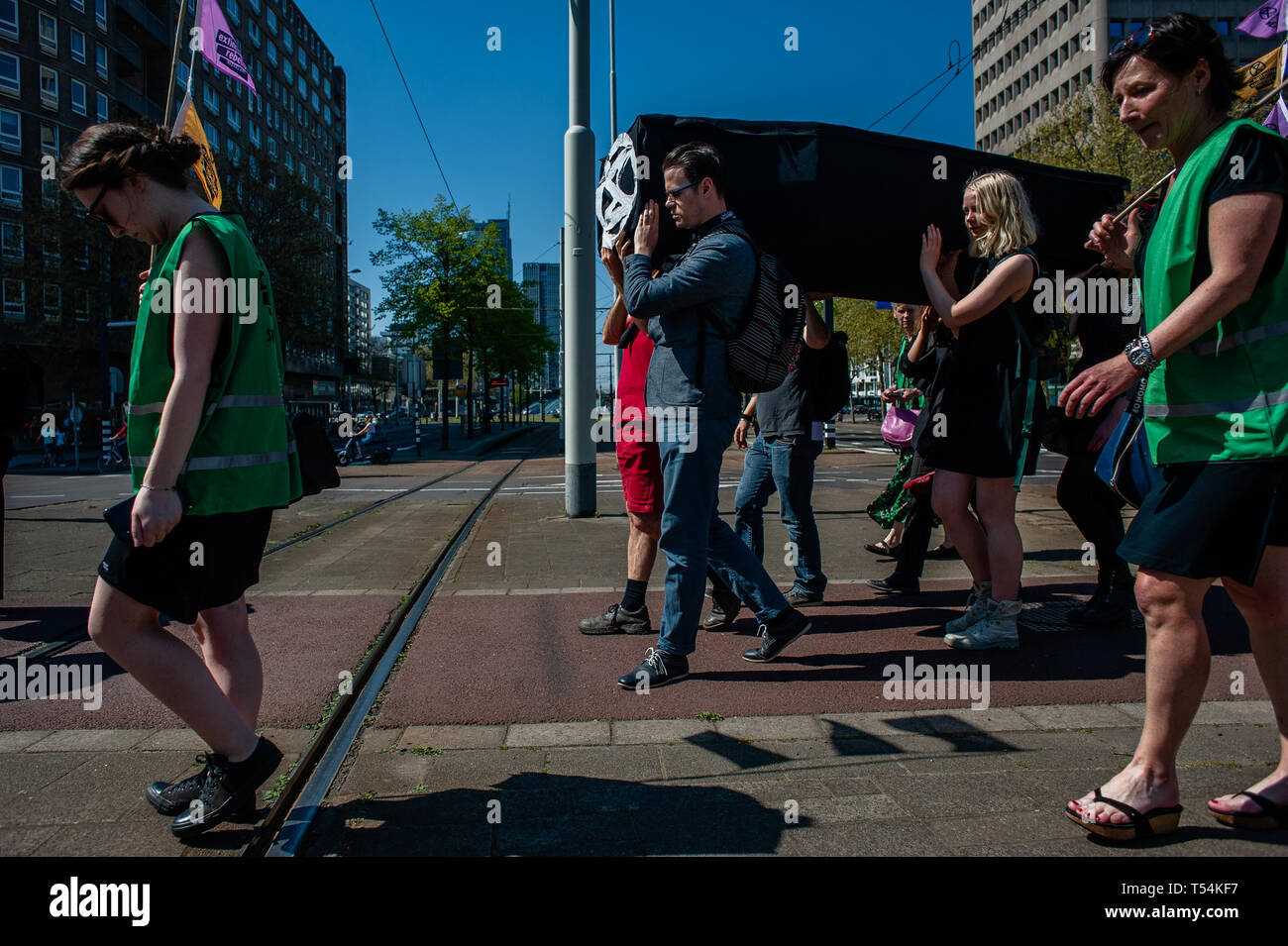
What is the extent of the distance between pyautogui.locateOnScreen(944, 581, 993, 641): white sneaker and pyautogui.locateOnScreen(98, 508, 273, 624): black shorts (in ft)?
10.4

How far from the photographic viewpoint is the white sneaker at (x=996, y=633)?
4.16 m

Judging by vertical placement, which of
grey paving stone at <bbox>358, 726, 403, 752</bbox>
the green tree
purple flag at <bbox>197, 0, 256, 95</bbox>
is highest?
the green tree

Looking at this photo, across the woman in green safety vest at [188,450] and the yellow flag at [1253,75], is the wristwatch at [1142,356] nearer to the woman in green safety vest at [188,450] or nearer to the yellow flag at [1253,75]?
the yellow flag at [1253,75]

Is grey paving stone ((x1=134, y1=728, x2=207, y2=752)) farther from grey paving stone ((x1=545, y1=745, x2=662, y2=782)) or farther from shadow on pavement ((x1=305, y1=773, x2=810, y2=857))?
grey paving stone ((x1=545, y1=745, x2=662, y2=782))

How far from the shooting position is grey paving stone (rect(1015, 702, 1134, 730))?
3168 millimetres

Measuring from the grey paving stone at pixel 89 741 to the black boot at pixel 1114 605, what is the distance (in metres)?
4.20

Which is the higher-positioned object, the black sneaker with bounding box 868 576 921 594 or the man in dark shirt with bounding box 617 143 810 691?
the man in dark shirt with bounding box 617 143 810 691

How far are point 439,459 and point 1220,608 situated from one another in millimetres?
21372

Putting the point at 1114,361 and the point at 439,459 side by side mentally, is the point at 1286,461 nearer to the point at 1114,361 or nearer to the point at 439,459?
the point at 1114,361

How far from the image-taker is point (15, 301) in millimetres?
40438

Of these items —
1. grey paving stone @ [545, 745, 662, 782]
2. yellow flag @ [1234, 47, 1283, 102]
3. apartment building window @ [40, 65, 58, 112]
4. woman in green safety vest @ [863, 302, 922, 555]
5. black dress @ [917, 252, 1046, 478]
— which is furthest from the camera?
apartment building window @ [40, 65, 58, 112]

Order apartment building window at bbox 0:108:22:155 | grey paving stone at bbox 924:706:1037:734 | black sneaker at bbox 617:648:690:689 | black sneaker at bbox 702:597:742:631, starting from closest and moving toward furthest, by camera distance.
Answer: grey paving stone at bbox 924:706:1037:734 → black sneaker at bbox 617:648:690:689 → black sneaker at bbox 702:597:742:631 → apartment building window at bbox 0:108:22:155

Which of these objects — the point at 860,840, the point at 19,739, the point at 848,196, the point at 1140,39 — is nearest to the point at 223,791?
the point at 19,739

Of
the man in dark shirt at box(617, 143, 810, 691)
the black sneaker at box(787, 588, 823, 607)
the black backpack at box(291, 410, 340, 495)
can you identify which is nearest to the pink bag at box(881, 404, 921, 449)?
the black sneaker at box(787, 588, 823, 607)
